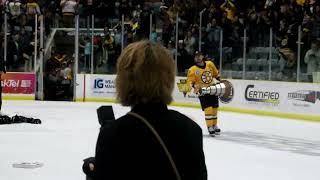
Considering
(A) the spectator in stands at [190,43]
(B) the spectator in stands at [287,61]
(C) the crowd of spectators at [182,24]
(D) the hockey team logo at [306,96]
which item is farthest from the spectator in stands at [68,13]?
(D) the hockey team logo at [306,96]

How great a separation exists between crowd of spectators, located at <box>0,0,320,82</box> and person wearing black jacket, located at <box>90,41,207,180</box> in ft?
37.0

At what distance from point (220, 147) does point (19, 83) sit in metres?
9.90

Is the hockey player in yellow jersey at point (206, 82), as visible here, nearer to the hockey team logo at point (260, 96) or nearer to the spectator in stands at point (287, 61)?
the hockey team logo at point (260, 96)

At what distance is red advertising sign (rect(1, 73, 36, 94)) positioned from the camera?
646 inches

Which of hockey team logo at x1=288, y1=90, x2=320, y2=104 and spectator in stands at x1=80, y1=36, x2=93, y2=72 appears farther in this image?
spectator in stands at x1=80, y1=36, x2=93, y2=72

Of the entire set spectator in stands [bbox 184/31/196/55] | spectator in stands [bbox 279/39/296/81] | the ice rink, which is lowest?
the ice rink

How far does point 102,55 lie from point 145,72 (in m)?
15.2

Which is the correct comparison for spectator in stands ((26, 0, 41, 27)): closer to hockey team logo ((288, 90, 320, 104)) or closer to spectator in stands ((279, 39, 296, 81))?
spectator in stands ((279, 39, 296, 81))

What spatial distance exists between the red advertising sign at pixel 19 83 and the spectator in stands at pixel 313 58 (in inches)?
312

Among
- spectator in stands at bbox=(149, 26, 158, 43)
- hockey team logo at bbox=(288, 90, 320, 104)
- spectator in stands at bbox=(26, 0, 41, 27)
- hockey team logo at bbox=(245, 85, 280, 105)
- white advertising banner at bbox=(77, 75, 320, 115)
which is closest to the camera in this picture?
hockey team logo at bbox=(288, 90, 320, 104)

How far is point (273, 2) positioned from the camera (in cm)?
1561

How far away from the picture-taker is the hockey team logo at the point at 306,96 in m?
11.9

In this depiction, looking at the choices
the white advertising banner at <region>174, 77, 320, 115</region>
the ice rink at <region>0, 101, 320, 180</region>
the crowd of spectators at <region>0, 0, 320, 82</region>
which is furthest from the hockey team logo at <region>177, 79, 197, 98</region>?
the ice rink at <region>0, 101, 320, 180</region>

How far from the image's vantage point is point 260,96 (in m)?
13.2
